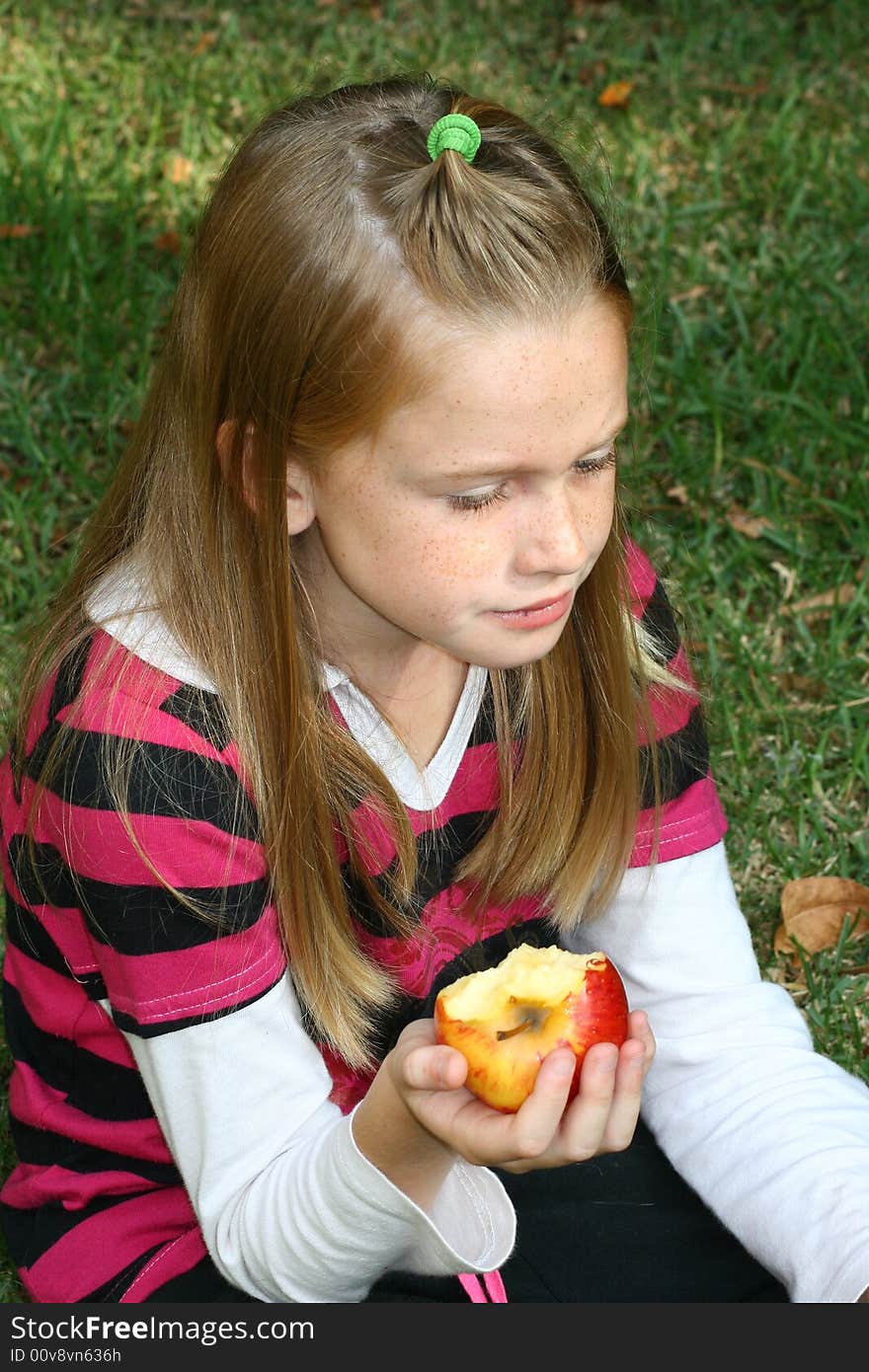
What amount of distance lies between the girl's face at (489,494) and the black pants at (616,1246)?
2.31 feet

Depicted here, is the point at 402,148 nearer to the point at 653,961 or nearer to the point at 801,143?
the point at 653,961

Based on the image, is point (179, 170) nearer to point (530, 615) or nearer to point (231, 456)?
point (231, 456)

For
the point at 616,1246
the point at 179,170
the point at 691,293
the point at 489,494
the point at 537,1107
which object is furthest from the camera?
the point at 179,170

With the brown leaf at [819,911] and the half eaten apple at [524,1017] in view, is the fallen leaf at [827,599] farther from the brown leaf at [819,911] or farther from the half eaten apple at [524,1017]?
the half eaten apple at [524,1017]

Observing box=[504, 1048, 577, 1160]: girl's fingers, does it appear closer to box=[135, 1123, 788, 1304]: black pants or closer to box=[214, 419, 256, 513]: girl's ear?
box=[135, 1123, 788, 1304]: black pants

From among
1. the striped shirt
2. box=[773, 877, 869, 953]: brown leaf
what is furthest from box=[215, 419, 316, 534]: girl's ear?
box=[773, 877, 869, 953]: brown leaf

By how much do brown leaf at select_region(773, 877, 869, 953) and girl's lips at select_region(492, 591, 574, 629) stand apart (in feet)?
3.38

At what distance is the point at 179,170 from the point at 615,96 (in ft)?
3.48

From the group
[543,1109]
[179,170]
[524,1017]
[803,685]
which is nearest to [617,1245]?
[524,1017]

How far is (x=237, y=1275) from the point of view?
177 centimetres

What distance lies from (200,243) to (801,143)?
2652 mm

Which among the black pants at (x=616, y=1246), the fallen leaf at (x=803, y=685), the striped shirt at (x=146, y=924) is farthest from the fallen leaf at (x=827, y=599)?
the black pants at (x=616, y=1246)

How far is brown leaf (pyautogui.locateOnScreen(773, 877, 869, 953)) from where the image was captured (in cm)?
254

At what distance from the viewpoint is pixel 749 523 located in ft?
10.6
